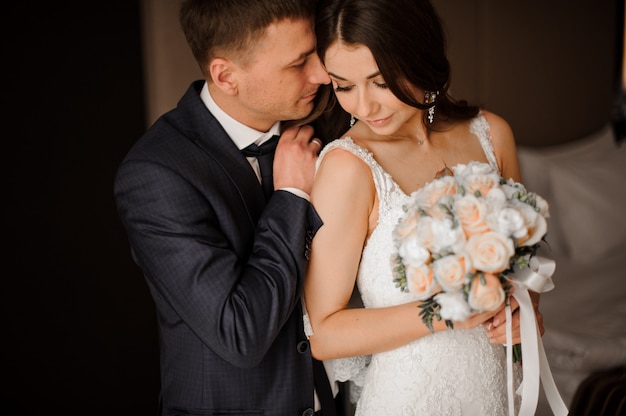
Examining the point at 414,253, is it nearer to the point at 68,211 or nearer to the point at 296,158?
the point at 296,158

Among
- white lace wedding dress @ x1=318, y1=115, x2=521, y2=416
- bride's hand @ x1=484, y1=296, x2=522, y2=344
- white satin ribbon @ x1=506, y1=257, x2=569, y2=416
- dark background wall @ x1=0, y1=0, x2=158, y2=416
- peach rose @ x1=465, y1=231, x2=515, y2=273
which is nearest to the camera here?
peach rose @ x1=465, y1=231, x2=515, y2=273

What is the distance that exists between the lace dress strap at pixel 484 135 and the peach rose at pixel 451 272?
2.42 feet

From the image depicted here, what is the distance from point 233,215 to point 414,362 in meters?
0.66

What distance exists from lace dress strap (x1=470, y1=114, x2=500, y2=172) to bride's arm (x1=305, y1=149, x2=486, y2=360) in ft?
1.59

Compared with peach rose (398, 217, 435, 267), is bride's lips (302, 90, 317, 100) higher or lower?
higher

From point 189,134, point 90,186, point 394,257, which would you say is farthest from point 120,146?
point 394,257

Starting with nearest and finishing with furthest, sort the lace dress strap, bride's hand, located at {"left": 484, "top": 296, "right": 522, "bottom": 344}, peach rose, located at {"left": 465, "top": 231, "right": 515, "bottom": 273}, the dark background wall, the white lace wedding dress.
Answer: peach rose, located at {"left": 465, "top": 231, "right": 515, "bottom": 273}, bride's hand, located at {"left": 484, "top": 296, "right": 522, "bottom": 344}, the white lace wedding dress, the lace dress strap, the dark background wall

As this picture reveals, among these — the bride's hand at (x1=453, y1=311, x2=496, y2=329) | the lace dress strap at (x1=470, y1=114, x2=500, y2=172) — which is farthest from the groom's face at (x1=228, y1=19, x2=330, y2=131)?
the bride's hand at (x1=453, y1=311, x2=496, y2=329)

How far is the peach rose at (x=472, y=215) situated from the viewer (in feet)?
5.08

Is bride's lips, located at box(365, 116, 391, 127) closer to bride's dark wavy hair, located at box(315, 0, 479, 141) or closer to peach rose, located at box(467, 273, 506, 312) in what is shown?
bride's dark wavy hair, located at box(315, 0, 479, 141)

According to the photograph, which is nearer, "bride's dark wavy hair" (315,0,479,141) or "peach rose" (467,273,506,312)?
"peach rose" (467,273,506,312)

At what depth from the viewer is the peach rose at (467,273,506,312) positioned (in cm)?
154

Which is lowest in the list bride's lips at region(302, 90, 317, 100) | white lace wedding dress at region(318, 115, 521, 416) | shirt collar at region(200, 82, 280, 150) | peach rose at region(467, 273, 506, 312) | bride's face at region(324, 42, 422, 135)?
white lace wedding dress at region(318, 115, 521, 416)

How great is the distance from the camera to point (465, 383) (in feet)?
6.52
